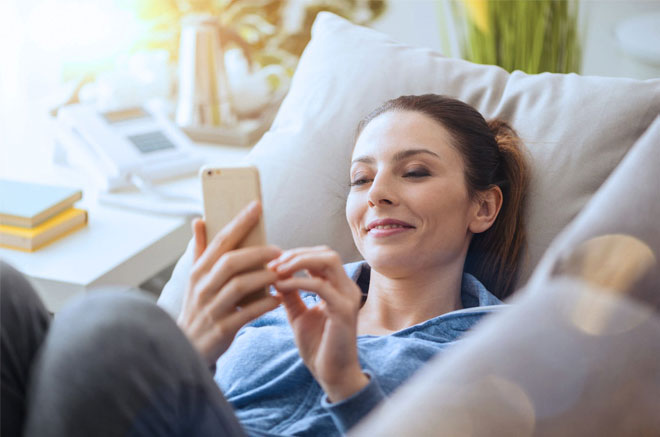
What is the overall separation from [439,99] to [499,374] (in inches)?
29.8

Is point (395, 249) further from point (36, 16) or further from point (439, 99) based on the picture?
point (36, 16)

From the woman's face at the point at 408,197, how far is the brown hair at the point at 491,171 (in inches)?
0.9

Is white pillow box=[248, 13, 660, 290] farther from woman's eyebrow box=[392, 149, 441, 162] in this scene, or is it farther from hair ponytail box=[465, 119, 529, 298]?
woman's eyebrow box=[392, 149, 441, 162]

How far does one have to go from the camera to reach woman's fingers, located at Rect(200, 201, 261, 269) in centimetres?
94

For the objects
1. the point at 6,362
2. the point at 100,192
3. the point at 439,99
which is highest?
the point at 439,99

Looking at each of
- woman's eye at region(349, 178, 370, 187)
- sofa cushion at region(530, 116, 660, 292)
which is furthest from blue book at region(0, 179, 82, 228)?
sofa cushion at region(530, 116, 660, 292)

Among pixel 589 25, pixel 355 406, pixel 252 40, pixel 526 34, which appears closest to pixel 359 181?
pixel 355 406

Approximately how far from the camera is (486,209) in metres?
1.31

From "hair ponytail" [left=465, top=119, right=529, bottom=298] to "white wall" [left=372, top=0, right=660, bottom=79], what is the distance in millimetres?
1014

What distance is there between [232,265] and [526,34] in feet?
4.91

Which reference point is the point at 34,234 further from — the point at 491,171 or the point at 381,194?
the point at 491,171

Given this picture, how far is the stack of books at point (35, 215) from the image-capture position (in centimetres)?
150

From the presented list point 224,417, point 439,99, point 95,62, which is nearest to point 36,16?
point 95,62

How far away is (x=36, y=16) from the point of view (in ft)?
7.58
